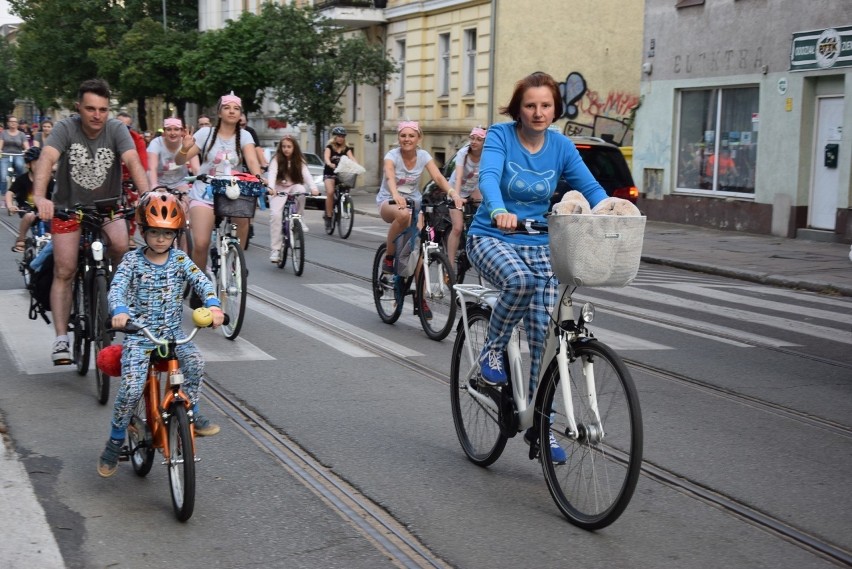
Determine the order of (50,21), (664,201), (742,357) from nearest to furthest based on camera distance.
Answer: (742,357)
(664,201)
(50,21)

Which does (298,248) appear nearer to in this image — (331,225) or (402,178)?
(402,178)

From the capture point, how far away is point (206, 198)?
1011 centimetres

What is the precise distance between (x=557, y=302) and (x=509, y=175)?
73 centimetres

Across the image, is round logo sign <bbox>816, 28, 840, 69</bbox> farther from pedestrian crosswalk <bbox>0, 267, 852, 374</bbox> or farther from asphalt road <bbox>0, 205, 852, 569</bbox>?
asphalt road <bbox>0, 205, 852, 569</bbox>

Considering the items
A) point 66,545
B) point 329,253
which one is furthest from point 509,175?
point 329,253

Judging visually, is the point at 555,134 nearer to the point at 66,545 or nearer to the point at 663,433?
the point at 663,433

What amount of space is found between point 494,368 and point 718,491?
46.5 inches

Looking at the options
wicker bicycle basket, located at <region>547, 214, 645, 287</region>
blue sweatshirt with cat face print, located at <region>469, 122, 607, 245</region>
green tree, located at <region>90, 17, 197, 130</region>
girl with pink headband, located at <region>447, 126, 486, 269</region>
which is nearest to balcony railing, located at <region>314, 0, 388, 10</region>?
green tree, located at <region>90, 17, 197, 130</region>

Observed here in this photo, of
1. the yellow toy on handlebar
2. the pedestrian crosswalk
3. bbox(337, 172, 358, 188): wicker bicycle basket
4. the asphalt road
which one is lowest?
the pedestrian crosswalk

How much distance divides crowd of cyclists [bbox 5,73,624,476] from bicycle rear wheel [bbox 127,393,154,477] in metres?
0.07

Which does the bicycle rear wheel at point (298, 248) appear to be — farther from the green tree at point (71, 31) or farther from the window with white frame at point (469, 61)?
the green tree at point (71, 31)

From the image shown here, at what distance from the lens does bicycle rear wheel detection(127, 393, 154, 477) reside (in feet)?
17.4

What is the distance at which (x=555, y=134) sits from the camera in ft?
18.0

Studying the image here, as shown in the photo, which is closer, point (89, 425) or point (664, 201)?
point (89, 425)
